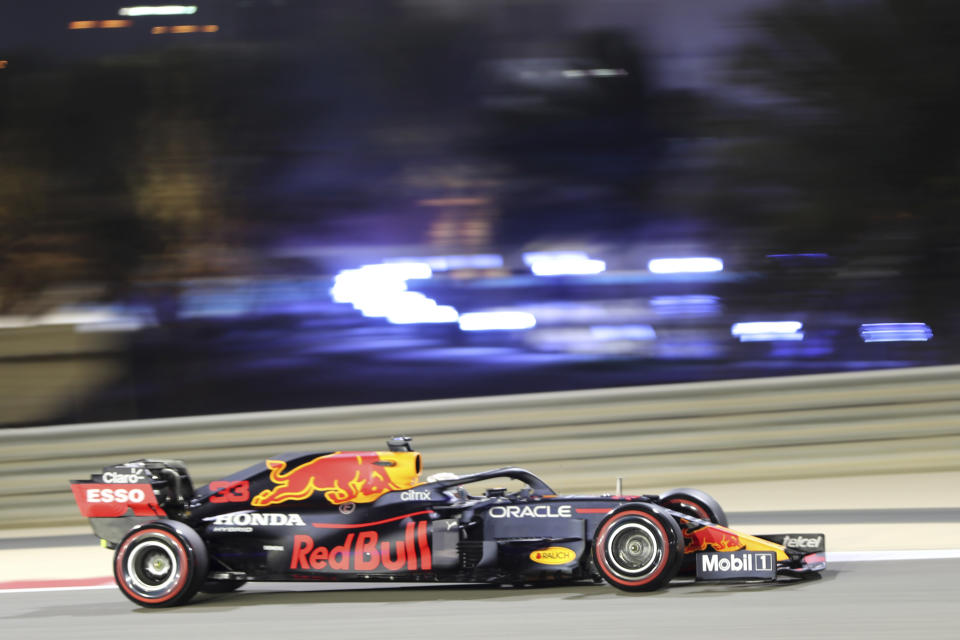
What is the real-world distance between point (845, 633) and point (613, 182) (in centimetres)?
914

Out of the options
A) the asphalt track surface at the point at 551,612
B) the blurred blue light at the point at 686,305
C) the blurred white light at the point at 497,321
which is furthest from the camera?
the blurred white light at the point at 497,321

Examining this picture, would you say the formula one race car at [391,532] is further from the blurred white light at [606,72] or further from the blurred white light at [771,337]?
the blurred white light at [606,72]

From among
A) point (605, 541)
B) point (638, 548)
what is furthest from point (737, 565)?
point (605, 541)

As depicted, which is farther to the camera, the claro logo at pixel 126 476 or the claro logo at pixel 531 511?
the claro logo at pixel 126 476

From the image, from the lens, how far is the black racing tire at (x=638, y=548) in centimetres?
593

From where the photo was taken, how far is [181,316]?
1399cm

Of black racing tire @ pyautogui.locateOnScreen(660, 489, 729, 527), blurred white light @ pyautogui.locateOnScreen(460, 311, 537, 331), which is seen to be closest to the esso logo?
black racing tire @ pyautogui.locateOnScreen(660, 489, 729, 527)

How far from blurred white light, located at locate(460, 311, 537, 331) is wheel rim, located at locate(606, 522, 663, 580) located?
7602 millimetres

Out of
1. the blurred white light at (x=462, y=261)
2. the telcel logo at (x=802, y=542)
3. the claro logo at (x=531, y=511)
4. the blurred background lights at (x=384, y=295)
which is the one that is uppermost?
the blurred white light at (x=462, y=261)

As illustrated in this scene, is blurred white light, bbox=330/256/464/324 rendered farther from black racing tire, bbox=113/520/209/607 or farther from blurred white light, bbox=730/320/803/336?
black racing tire, bbox=113/520/209/607

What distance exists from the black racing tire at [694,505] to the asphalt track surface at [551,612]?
0.47 meters

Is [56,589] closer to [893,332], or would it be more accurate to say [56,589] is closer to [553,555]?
[553,555]

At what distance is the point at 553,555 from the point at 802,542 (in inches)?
53.9

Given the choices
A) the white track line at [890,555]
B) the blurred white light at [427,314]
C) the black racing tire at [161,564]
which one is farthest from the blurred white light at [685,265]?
the black racing tire at [161,564]
